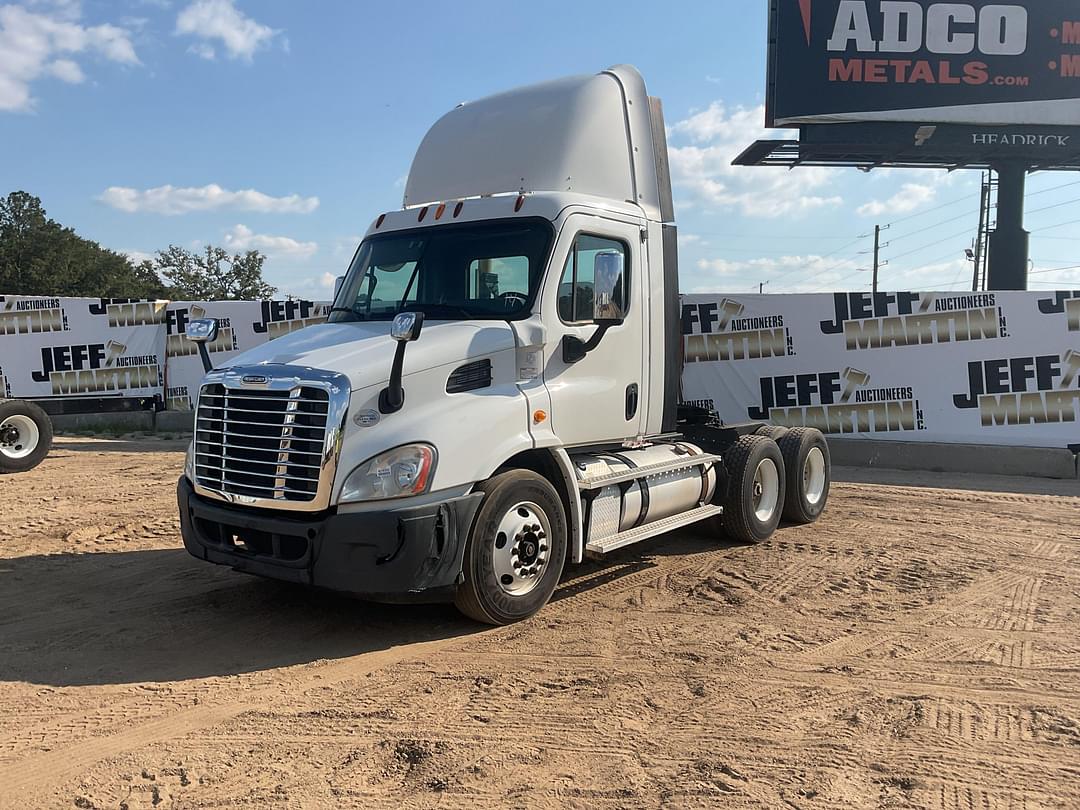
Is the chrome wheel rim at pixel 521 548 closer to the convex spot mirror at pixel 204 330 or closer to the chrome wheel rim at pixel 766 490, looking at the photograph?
the convex spot mirror at pixel 204 330

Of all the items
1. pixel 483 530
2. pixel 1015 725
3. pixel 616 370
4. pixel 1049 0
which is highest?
pixel 1049 0

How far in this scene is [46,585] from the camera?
20.7 ft

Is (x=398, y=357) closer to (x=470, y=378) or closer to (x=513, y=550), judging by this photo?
(x=470, y=378)

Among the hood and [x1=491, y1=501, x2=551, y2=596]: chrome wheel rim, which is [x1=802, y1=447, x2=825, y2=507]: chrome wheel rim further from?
the hood

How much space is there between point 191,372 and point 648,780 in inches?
663

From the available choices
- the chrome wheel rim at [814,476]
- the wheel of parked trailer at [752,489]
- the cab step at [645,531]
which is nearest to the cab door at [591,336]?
the cab step at [645,531]

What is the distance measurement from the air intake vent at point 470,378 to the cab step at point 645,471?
3.51ft

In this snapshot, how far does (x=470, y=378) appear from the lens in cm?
523

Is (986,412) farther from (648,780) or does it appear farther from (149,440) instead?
(149,440)

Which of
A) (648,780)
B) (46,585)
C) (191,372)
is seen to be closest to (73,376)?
(191,372)

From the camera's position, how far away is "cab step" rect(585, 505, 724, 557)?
232 inches

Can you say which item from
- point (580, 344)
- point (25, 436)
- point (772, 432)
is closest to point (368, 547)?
point (580, 344)

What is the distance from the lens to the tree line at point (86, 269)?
48844mm

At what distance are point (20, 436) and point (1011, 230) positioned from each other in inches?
890
